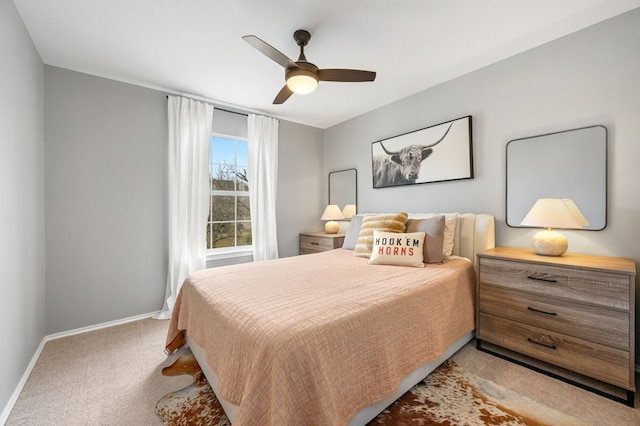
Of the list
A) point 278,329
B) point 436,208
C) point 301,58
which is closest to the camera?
point 278,329

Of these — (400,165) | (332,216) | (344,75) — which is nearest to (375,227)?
(400,165)

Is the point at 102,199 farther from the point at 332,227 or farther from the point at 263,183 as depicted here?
the point at 332,227

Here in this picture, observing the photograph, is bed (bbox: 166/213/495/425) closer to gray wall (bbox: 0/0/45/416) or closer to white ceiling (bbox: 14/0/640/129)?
gray wall (bbox: 0/0/45/416)

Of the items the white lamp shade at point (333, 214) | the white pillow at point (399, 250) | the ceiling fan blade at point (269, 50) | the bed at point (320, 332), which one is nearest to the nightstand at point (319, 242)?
the white lamp shade at point (333, 214)

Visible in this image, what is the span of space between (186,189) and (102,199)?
0.79m

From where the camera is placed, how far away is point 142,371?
193 centimetres

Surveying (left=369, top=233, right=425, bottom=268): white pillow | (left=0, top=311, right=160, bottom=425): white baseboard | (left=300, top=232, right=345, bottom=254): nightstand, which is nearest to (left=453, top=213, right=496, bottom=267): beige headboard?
(left=369, top=233, right=425, bottom=268): white pillow

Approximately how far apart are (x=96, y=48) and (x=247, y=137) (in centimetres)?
174

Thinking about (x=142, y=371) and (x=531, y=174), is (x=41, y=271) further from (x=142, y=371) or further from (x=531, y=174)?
(x=531, y=174)

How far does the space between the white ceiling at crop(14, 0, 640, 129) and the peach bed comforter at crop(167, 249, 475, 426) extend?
1.92m

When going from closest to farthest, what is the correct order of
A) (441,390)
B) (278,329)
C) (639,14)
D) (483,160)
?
(278,329) < (441,390) < (639,14) < (483,160)

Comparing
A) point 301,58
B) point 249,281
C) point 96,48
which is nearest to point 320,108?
point 301,58

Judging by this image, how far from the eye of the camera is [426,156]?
3039 mm

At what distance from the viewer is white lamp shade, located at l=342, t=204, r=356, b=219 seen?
3.92 meters
